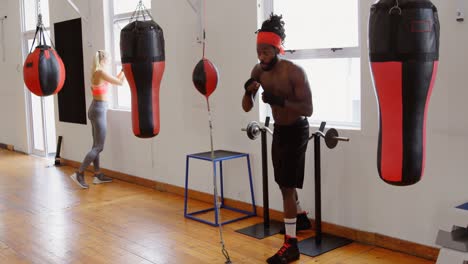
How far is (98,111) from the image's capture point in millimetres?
5992

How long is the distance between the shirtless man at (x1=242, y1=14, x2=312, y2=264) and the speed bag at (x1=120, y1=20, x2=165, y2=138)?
2.38 feet

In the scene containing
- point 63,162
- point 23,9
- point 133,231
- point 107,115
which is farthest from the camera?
point 23,9

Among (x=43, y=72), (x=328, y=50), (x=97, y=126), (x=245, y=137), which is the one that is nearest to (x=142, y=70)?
(x=43, y=72)

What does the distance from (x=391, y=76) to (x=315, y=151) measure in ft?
6.28

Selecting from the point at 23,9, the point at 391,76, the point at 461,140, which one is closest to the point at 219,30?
the point at 461,140

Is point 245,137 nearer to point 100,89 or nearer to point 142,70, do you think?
point 142,70

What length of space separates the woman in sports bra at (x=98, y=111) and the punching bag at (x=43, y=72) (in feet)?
6.04

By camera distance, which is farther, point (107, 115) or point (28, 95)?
point (28, 95)

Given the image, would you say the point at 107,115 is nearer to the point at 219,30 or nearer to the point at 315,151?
the point at 219,30

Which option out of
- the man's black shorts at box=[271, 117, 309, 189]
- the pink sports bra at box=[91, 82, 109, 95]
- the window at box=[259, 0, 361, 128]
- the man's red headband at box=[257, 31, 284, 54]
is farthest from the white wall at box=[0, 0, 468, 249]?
the man's red headband at box=[257, 31, 284, 54]

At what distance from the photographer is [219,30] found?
483cm

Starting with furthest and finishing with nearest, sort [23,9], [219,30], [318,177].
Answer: [23,9] < [219,30] < [318,177]

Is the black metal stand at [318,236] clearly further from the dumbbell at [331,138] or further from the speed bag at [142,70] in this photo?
the speed bag at [142,70]

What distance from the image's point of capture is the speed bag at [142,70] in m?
2.95
